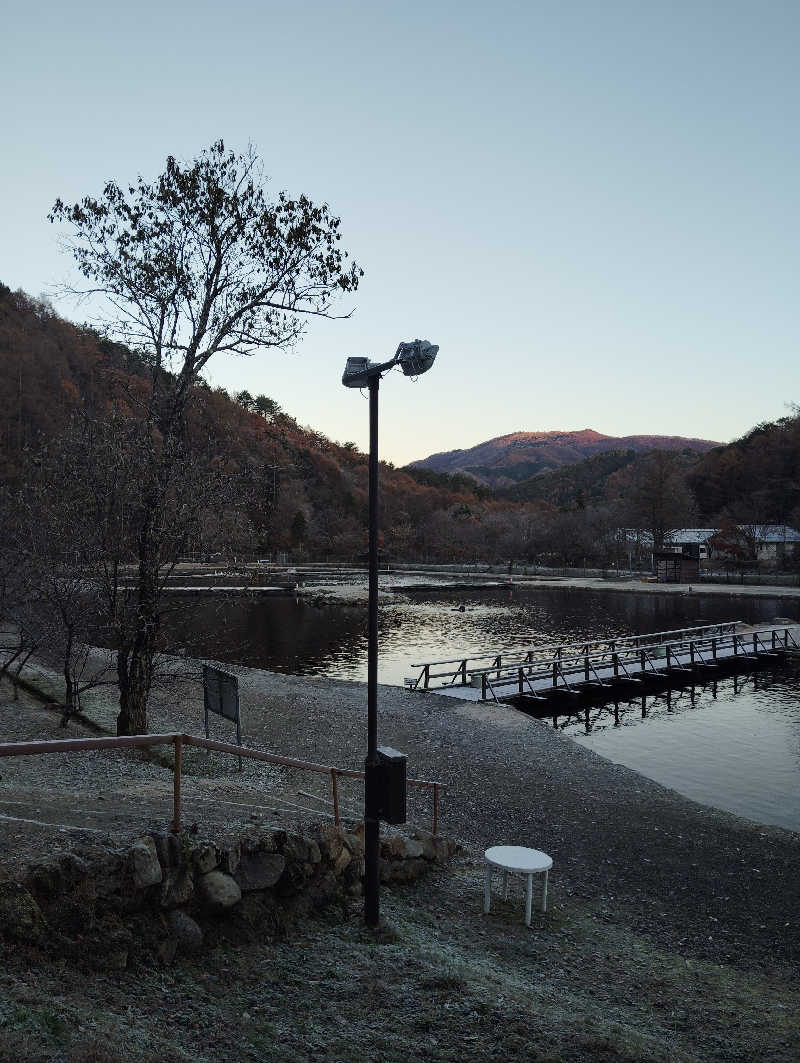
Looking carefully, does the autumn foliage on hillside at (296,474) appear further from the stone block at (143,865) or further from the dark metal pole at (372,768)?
the stone block at (143,865)

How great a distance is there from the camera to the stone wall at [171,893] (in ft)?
16.4

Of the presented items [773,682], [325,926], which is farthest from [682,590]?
[325,926]

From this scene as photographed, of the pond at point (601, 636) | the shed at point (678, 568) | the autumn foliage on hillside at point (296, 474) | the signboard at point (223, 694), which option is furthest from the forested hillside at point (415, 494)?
the signboard at point (223, 694)

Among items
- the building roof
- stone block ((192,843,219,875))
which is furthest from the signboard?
the building roof

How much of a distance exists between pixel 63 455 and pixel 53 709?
6542 millimetres

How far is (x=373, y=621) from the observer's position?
7602mm

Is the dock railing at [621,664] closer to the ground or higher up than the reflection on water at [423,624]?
higher up

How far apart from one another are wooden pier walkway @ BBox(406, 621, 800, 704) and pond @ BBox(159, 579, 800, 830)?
1.36m

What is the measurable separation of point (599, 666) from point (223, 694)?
54.0 ft

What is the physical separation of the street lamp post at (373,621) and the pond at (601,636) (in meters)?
7.26

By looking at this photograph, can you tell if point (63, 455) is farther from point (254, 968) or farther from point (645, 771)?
point (645, 771)

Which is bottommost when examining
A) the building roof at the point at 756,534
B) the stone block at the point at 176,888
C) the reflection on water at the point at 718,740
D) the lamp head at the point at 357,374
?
the reflection on water at the point at 718,740

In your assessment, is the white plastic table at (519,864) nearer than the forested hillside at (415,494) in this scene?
Yes

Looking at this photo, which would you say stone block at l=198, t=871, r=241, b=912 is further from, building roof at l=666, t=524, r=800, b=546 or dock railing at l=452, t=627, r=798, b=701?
building roof at l=666, t=524, r=800, b=546
